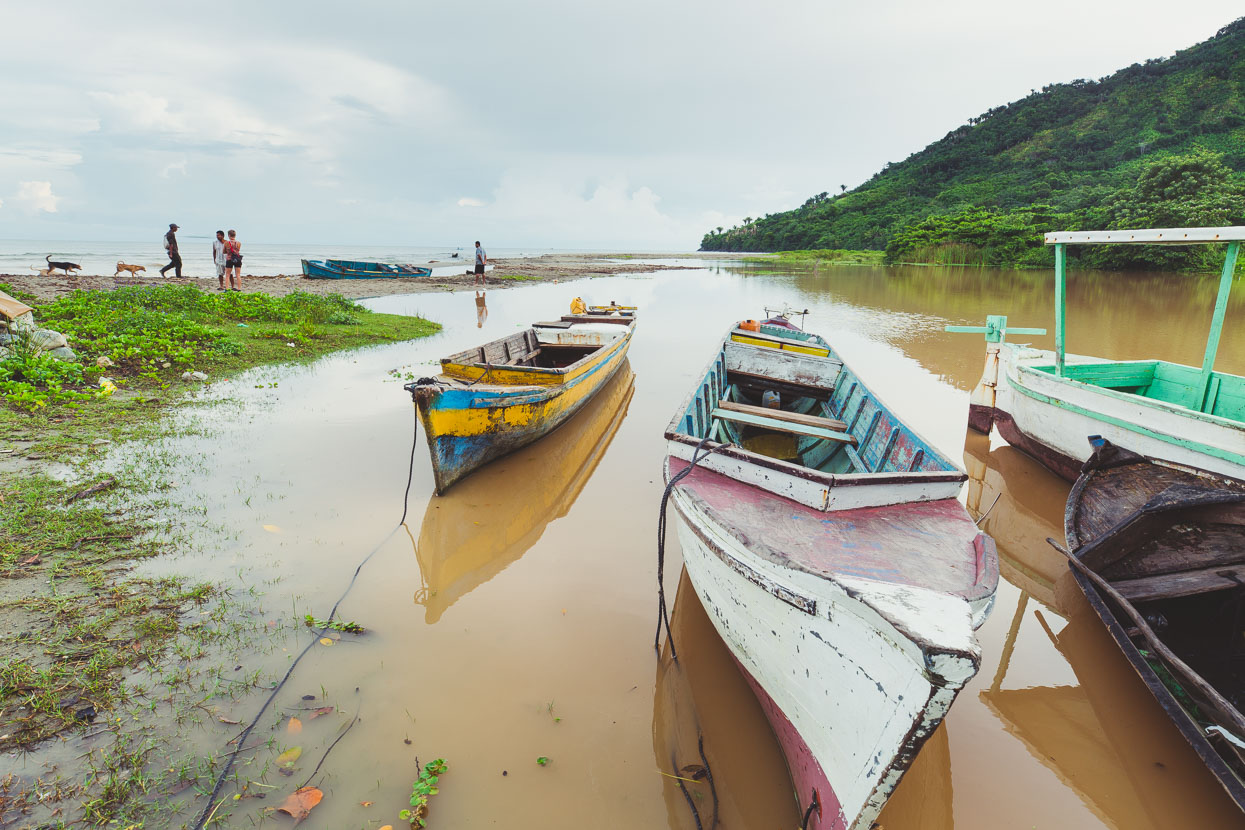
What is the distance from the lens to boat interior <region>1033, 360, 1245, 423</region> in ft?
18.7

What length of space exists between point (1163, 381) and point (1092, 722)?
212 inches

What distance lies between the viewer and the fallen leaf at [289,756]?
2883 millimetres

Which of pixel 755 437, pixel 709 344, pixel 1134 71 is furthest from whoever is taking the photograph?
pixel 1134 71

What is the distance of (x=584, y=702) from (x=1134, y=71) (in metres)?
119

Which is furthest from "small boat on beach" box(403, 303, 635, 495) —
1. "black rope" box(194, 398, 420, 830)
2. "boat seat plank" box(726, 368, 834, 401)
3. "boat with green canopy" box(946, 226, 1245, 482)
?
"boat with green canopy" box(946, 226, 1245, 482)

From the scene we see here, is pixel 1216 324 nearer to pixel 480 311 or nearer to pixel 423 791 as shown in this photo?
pixel 423 791

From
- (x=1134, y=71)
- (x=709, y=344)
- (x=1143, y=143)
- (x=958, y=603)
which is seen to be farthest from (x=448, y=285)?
(x=1134, y=71)

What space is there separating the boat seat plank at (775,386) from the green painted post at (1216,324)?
11.6 feet

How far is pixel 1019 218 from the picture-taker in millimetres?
41656

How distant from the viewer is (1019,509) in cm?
639

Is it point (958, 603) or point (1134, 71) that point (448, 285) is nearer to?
point (958, 603)

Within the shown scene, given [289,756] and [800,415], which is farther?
[800,415]

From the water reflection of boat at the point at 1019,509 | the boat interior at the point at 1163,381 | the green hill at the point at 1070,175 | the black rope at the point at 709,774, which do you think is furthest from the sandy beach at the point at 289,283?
the green hill at the point at 1070,175

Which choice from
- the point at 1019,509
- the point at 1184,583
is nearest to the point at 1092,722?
the point at 1184,583
